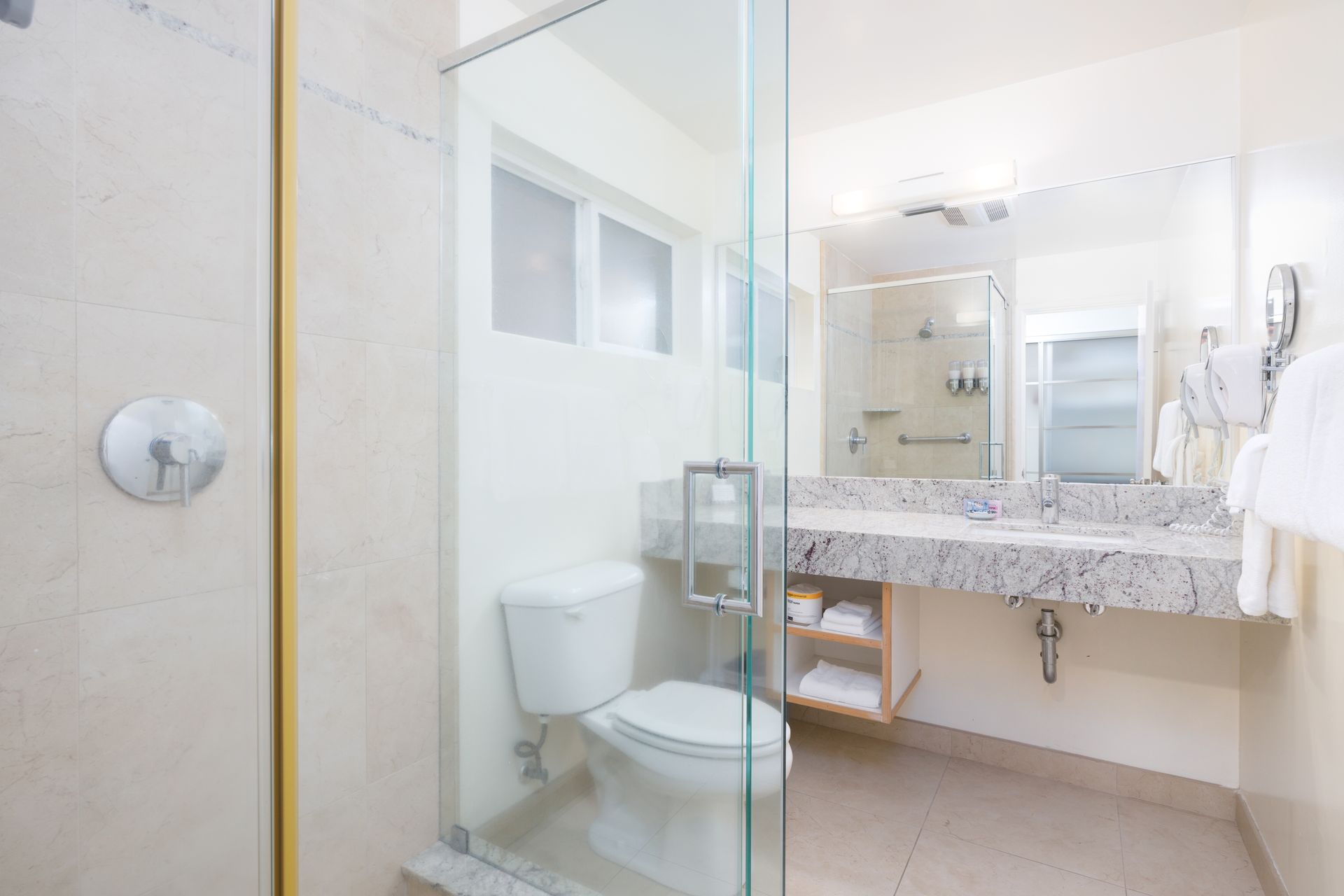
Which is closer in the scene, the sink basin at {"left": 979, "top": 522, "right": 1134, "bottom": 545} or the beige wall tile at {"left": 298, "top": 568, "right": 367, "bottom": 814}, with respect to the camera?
the beige wall tile at {"left": 298, "top": 568, "right": 367, "bottom": 814}

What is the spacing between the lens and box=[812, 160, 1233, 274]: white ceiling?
6.12ft

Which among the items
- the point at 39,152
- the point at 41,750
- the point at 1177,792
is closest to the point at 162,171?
the point at 39,152

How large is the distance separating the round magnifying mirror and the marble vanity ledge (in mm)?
512

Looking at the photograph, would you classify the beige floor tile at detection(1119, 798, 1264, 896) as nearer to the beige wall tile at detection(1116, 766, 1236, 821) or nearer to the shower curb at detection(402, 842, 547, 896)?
the beige wall tile at detection(1116, 766, 1236, 821)

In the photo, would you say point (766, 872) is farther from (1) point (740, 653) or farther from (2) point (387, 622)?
(2) point (387, 622)

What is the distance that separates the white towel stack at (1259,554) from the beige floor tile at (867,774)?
1.07 m

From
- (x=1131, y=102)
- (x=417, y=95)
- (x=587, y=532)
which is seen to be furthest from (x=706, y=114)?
(x=1131, y=102)

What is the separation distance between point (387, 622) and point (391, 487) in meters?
0.26

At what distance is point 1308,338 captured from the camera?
4.26ft

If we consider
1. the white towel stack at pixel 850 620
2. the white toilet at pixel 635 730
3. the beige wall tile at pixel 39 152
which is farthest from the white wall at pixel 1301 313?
the beige wall tile at pixel 39 152

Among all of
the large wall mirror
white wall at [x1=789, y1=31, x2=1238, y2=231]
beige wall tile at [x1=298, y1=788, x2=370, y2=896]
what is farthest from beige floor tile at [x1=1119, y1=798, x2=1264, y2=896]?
white wall at [x1=789, y1=31, x2=1238, y2=231]

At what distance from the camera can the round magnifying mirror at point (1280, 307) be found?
4.55 ft

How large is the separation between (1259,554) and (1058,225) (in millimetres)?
1164

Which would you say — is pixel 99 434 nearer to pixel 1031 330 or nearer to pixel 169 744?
pixel 169 744
